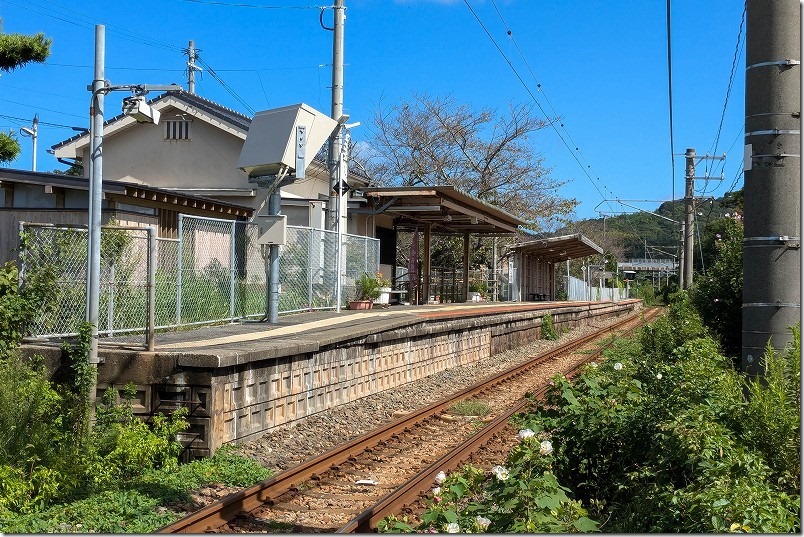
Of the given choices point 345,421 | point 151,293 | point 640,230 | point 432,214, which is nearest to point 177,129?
point 432,214

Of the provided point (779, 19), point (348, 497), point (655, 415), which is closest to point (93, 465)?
point (348, 497)

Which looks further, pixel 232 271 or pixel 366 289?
pixel 366 289

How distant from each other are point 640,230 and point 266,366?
120 m

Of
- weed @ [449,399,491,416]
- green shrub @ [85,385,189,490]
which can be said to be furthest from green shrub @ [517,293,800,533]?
weed @ [449,399,491,416]

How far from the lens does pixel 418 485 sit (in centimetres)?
765

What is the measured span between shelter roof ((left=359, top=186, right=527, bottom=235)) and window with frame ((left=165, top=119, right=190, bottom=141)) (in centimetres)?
775

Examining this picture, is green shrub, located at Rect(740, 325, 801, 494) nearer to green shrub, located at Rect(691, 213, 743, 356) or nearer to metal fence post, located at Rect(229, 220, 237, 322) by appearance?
green shrub, located at Rect(691, 213, 743, 356)

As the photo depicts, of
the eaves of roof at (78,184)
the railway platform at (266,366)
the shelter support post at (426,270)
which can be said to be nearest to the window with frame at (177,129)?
the shelter support post at (426,270)

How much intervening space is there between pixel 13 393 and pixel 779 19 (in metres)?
7.69

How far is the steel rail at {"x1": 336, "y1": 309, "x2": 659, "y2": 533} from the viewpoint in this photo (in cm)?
639

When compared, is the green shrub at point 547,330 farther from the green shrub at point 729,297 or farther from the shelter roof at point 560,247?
the green shrub at point 729,297

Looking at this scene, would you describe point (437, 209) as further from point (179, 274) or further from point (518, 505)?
point (518, 505)

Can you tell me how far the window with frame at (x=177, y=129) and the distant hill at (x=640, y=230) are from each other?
37814 mm

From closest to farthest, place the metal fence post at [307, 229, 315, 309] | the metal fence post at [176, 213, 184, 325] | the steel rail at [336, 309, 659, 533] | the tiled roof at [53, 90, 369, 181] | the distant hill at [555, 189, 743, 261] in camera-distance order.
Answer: the steel rail at [336, 309, 659, 533], the metal fence post at [176, 213, 184, 325], the metal fence post at [307, 229, 315, 309], the tiled roof at [53, 90, 369, 181], the distant hill at [555, 189, 743, 261]
